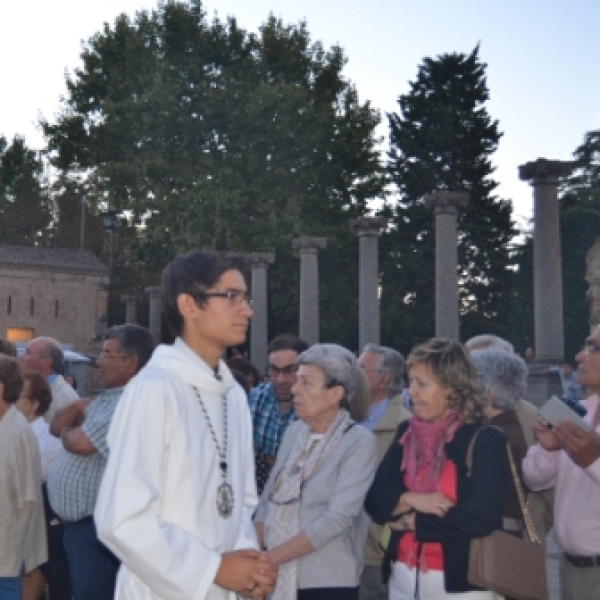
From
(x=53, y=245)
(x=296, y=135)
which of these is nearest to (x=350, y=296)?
(x=296, y=135)

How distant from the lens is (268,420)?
6.75 metres

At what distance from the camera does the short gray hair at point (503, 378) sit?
5.21 meters

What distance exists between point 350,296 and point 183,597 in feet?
122

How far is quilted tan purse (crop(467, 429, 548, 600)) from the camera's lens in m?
4.16

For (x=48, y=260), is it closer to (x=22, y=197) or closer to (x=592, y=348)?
(x=22, y=197)

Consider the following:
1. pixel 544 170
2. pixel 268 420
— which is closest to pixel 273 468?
pixel 268 420

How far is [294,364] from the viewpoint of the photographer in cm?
689

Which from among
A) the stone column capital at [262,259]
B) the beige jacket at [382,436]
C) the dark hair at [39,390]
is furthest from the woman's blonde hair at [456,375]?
the stone column capital at [262,259]

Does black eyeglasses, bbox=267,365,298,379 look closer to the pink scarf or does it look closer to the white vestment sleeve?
the pink scarf

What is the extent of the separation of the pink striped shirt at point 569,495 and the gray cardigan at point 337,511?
786mm

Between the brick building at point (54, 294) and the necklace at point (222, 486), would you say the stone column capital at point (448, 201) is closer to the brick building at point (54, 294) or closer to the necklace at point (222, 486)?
the necklace at point (222, 486)

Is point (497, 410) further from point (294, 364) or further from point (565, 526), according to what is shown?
point (294, 364)

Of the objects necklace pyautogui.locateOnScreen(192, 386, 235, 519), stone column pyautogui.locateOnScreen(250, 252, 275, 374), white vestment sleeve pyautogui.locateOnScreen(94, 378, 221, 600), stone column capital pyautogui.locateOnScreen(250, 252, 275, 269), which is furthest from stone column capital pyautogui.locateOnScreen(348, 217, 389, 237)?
white vestment sleeve pyautogui.locateOnScreen(94, 378, 221, 600)

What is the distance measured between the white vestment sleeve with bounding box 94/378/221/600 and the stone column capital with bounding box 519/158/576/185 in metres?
15.5
